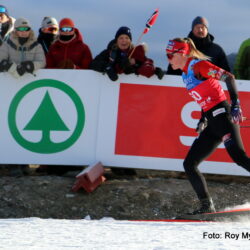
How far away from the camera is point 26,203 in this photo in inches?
279

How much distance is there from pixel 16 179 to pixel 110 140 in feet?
4.19

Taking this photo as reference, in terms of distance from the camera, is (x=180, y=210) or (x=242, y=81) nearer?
(x=180, y=210)

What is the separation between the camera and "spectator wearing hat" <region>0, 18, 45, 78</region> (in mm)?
7633

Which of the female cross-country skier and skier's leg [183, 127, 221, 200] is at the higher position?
the female cross-country skier

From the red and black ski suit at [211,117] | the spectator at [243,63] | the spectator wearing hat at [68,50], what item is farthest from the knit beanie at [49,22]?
the red and black ski suit at [211,117]

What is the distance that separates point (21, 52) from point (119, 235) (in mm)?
3721

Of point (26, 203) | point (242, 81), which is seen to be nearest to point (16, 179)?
point (26, 203)

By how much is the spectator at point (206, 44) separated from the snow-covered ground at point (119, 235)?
Result: 9.03 ft

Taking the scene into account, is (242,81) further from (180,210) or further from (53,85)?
(53,85)

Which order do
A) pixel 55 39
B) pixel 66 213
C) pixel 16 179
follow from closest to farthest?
pixel 66 213 < pixel 16 179 < pixel 55 39

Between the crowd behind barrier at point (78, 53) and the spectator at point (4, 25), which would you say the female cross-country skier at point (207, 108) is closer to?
the crowd behind barrier at point (78, 53)

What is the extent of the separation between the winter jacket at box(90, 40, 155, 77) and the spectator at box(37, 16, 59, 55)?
91 centimetres

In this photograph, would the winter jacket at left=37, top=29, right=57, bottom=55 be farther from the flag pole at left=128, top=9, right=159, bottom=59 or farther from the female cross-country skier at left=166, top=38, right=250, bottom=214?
the female cross-country skier at left=166, top=38, right=250, bottom=214

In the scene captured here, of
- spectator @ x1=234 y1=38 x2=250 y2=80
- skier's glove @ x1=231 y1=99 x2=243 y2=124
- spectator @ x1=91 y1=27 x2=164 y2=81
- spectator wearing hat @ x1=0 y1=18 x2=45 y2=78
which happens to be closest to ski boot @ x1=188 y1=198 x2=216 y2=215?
skier's glove @ x1=231 y1=99 x2=243 y2=124
